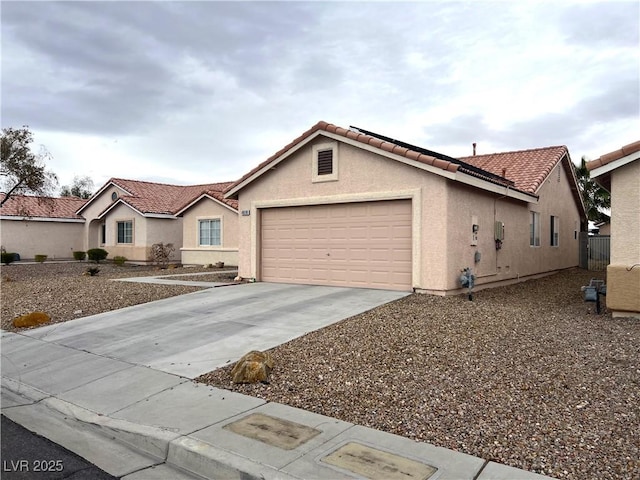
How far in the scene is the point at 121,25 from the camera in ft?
35.6

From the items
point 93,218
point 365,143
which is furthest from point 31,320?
point 93,218

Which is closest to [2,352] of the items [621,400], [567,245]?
[621,400]

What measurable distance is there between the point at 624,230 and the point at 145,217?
2262 centimetres

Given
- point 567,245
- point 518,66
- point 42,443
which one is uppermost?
point 518,66

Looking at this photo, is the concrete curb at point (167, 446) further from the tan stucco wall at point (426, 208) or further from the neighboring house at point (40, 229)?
the neighboring house at point (40, 229)

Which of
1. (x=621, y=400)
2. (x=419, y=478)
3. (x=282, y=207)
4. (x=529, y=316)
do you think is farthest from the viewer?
(x=282, y=207)

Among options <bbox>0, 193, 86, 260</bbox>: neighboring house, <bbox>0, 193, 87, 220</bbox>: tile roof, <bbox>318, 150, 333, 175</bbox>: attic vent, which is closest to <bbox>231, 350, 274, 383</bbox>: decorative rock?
<bbox>318, 150, 333, 175</bbox>: attic vent

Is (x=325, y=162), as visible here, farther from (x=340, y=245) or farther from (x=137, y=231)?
(x=137, y=231)

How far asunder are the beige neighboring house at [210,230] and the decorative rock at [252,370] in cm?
1589

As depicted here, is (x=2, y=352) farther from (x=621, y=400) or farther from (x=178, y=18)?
(x=621, y=400)

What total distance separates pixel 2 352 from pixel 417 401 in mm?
6907

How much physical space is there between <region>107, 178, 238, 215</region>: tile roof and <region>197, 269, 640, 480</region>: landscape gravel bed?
19.3 m

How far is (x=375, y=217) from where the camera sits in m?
12.7

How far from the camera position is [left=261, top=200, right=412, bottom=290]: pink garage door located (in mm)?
12352
